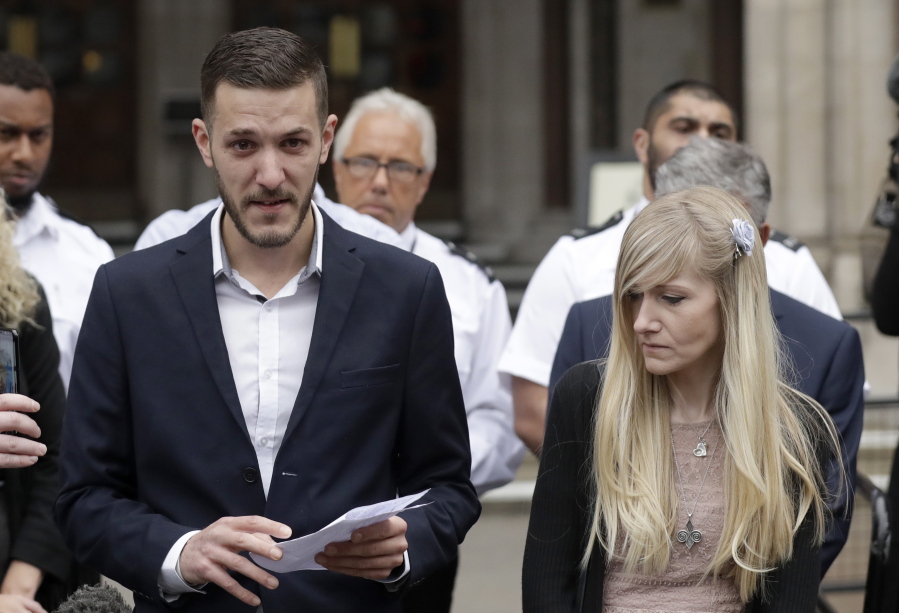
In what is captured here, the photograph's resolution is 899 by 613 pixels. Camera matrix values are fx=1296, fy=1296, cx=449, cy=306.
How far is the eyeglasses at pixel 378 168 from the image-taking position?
4.65 meters

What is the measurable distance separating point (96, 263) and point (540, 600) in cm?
237

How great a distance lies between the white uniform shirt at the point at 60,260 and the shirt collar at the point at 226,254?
1599mm

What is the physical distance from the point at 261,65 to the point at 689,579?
4.57 ft

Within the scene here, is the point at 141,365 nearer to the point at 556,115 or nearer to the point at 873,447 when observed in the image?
the point at 873,447

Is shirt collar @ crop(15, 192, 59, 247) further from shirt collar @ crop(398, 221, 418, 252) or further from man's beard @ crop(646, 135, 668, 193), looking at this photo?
man's beard @ crop(646, 135, 668, 193)

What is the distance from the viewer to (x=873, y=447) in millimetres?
8070

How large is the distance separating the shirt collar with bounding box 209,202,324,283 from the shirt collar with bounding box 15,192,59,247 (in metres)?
1.74

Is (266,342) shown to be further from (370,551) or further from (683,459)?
(683,459)

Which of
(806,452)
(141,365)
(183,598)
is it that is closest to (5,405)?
(141,365)

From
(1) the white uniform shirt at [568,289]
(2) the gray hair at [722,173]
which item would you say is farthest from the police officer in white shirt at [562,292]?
(2) the gray hair at [722,173]

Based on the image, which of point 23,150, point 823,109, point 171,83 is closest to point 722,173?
point 23,150

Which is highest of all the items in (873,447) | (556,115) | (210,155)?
(210,155)

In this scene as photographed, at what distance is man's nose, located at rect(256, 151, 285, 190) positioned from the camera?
103 inches

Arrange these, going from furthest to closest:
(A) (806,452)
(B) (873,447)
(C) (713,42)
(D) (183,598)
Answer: (C) (713,42)
(B) (873,447)
(A) (806,452)
(D) (183,598)
